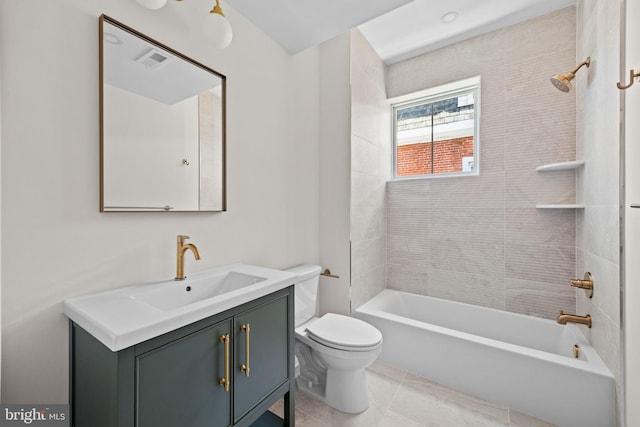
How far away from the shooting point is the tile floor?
5.07ft

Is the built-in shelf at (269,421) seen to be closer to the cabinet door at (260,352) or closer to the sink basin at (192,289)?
the cabinet door at (260,352)

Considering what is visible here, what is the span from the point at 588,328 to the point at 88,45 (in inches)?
122

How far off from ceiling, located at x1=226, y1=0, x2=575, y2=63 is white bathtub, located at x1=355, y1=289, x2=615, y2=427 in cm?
206

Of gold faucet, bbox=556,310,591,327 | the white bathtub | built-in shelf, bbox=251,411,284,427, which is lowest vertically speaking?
built-in shelf, bbox=251,411,284,427

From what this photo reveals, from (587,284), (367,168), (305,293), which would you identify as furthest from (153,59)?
(587,284)

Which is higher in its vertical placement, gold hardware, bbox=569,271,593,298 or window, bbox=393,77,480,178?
window, bbox=393,77,480,178

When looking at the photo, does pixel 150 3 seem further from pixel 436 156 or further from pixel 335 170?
pixel 436 156

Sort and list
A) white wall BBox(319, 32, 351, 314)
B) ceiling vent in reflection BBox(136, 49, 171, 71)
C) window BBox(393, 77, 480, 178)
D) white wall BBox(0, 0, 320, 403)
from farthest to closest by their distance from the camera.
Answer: window BBox(393, 77, 480, 178) < white wall BBox(319, 32, 351, 314) < ceiling vent in reflection BBox(136, 49, 171, 71) < white wall BBox(0, 0, 320, 403)

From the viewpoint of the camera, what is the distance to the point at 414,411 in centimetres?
163

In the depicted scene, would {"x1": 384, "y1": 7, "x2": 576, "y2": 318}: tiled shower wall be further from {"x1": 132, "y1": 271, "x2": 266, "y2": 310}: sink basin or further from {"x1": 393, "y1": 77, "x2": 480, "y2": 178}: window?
{"x1": 132, "y1": 271, "x2": 266, "y2": 310}: sink basin

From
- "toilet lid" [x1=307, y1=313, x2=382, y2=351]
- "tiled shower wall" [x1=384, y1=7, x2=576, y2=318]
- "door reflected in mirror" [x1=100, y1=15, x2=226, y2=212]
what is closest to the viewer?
"door reflected in mirror" [x1=100, y1=15, x2=226, y2=212]

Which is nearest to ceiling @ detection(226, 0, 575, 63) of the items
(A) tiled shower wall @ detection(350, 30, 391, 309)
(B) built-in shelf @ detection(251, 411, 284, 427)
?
(A) tiled shower wall @ detection(350, 30, 391, 309)

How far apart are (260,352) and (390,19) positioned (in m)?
2.52

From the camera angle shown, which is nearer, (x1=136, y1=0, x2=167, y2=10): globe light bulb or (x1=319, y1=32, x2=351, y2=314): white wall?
(x1=136, y1=0, x2=167, y2=10): globe light bulb
